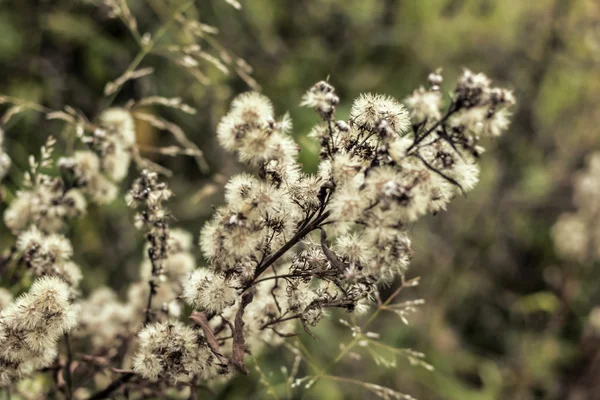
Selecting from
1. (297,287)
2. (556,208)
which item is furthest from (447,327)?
(297,287)

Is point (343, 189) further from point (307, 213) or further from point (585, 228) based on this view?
point (585, 228)

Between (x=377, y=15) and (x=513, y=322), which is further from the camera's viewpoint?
(x=377, y=15)

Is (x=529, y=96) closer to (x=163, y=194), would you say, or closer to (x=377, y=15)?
(x=377, y=15)

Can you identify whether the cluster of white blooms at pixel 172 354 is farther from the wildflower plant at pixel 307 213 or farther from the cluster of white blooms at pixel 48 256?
the cluster of white blooms at pixel 48 256

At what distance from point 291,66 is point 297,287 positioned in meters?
2.51

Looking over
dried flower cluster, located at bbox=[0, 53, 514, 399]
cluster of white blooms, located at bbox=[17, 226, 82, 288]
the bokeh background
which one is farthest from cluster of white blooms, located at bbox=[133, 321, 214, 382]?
the bokeh background

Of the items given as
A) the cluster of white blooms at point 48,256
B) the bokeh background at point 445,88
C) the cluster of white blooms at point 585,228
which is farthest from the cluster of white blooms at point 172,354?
the cluster of white blooms at point 585,228

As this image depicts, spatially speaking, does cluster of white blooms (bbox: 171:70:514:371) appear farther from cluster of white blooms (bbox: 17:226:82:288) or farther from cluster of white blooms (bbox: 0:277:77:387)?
cluster of white blooms (bbox: 17:226:82:288)

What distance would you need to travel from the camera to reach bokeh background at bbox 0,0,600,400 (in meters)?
3.29

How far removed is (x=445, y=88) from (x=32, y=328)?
105 inches

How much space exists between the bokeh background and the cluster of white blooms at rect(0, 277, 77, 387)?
1565 mm

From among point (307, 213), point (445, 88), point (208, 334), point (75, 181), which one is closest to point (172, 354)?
point (208, 334)

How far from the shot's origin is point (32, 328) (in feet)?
4.08

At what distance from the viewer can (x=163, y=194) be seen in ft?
4.78
